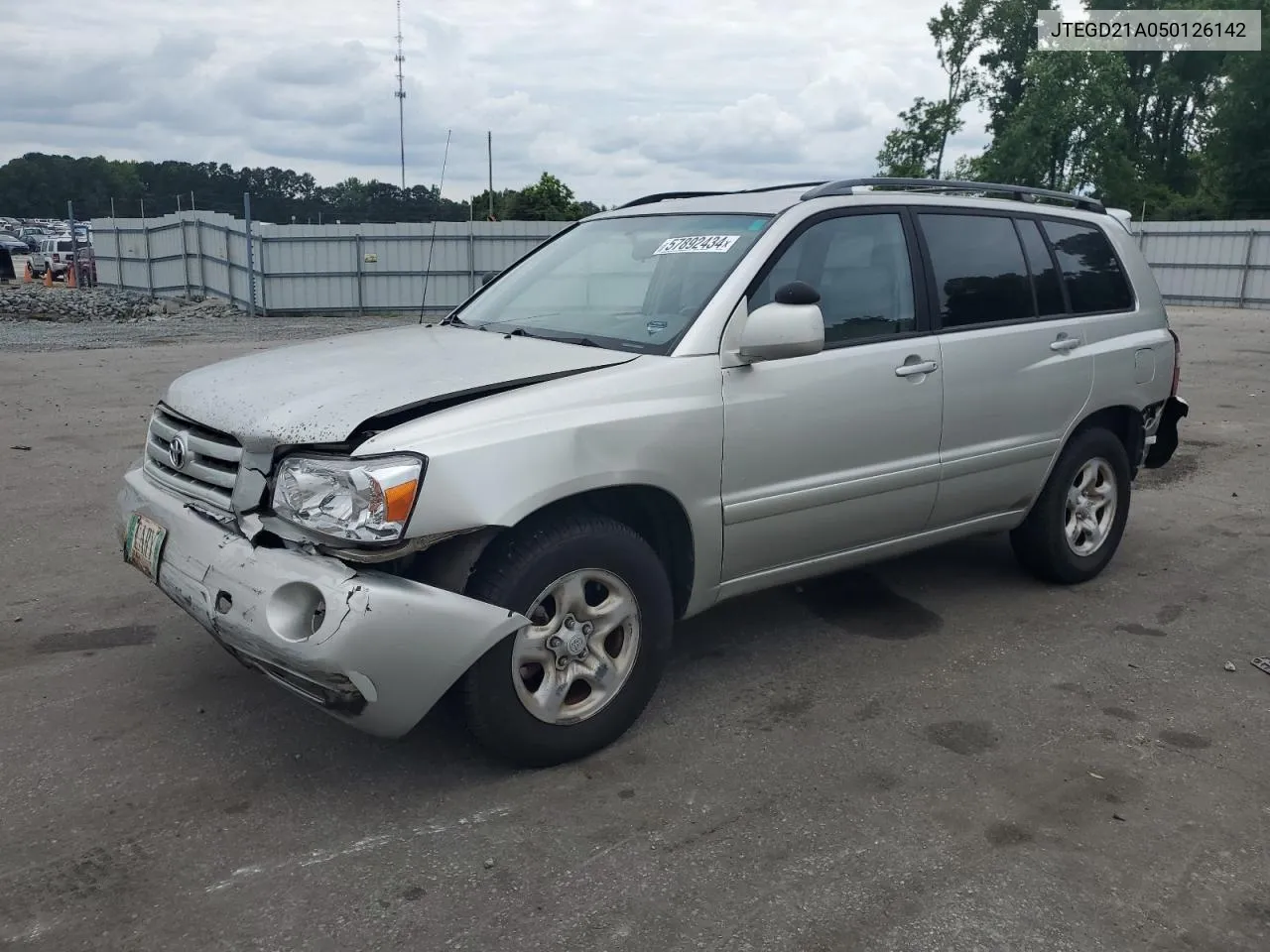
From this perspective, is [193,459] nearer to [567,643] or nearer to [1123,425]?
[567,643]

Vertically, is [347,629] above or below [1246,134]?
below

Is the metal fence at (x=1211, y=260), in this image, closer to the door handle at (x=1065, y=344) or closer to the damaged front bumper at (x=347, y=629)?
the door handle at (x=1065, y=344)

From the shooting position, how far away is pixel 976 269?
15.3 feet

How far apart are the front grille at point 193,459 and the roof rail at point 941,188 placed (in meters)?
2.26

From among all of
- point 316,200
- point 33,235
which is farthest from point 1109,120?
point 33,235

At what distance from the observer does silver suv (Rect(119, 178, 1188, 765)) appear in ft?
9.86

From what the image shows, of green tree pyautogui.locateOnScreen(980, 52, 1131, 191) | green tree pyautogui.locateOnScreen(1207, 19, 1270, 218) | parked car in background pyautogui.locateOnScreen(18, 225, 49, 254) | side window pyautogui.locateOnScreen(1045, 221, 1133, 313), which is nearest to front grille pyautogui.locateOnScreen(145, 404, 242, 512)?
side window pyautogui.locateOnScreen(1045, 221, 1133, 313)

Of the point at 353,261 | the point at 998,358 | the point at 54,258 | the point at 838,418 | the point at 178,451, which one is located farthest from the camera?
the point at 54,258

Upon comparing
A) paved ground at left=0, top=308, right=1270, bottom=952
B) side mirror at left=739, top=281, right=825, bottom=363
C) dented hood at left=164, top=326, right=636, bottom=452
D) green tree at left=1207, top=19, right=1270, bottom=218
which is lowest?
paved ground at left=0, top=308, right=1270, bottom=952

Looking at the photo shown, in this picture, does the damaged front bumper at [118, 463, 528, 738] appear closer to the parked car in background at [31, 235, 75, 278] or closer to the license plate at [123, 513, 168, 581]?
the license plate at [123, 513, 168, 581]

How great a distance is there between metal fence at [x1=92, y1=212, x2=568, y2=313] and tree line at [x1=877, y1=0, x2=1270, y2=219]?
27.6 meters

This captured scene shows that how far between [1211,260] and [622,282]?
28.5m

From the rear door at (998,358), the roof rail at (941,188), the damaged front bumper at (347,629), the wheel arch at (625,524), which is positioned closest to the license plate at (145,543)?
the damaged front bumper at (347,629)

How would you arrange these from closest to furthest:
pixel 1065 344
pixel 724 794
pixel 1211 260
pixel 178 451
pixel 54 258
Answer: pixel 724 794 < pixel 178 451 < pixel 1065 344 < pixel 1211 260 < pixel 54 258
